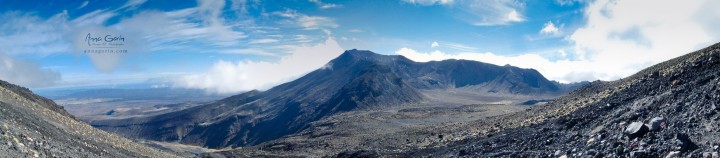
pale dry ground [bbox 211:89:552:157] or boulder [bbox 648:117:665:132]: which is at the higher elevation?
boulder [bbox 648:117:665:132]

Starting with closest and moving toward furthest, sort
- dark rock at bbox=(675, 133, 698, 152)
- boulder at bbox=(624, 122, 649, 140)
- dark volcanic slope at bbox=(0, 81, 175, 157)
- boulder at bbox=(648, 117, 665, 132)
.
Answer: dark rock at bbox=(675, 133, 698, 152) → boulder at bbox=(648, 117, 665, 132) → boulder at bbox=(624, 122, 649, 140) → dark volcanic slope at bbox=(0, 81, 175, 157)

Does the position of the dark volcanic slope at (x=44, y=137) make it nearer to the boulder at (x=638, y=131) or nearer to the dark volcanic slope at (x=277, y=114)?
the boulder at (x=638, y=131)

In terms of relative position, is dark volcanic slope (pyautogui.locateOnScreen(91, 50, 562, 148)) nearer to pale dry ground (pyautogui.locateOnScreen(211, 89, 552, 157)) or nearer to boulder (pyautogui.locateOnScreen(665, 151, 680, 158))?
pale dry ground (pyautogui.locateOnScreen(211, 89, 552, 157))

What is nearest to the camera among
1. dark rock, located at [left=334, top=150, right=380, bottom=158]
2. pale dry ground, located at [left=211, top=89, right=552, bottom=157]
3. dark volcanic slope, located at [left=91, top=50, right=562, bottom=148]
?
dark rock, located at [left=334, top=150, right=380, bottom=158]

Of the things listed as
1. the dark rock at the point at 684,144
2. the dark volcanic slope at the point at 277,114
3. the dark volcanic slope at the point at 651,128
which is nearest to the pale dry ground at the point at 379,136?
the dark volcanic slope at the point at 651,128

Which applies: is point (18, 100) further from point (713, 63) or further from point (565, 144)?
point (713, 63)

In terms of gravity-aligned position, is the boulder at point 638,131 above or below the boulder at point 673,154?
above

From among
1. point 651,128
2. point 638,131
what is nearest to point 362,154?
point 638,131

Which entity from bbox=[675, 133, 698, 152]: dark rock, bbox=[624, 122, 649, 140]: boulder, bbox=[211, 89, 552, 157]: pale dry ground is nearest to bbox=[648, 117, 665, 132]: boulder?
bbox=[624, 122, 649, 140]: boulder

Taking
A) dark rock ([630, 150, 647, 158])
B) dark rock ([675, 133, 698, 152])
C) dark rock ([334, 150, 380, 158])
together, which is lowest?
dark rock ([334, 150, 380, 158])
